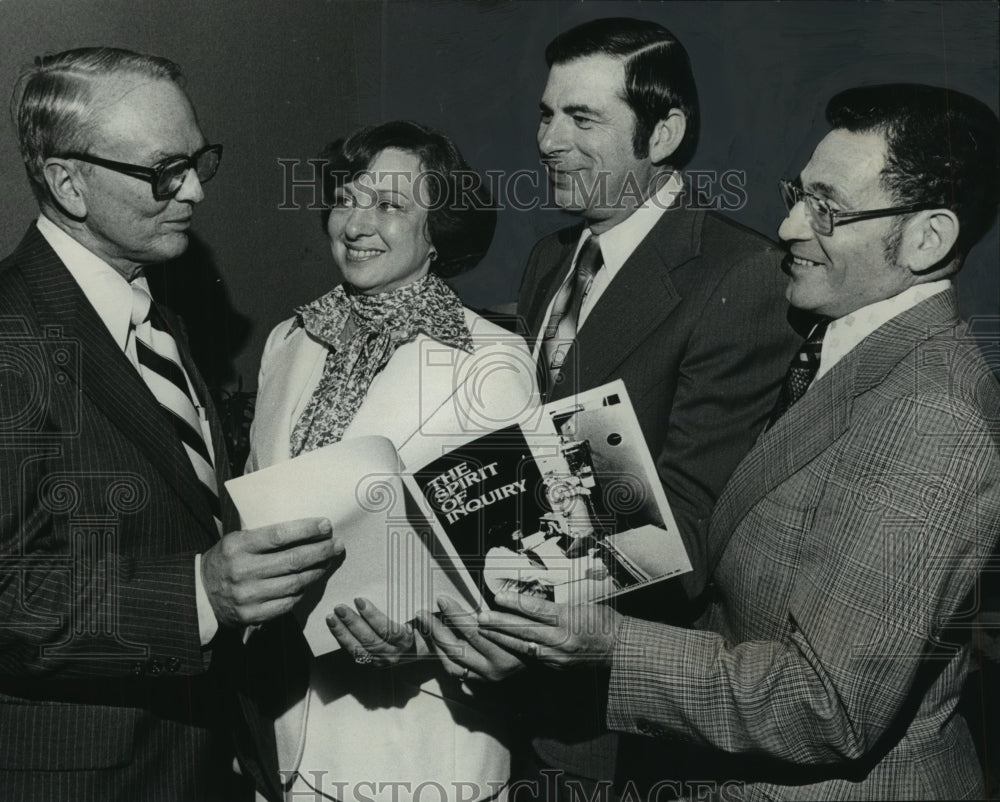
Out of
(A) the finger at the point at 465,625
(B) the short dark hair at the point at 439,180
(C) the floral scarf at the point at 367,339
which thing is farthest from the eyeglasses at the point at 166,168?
(A) the finger at the point at 465,625

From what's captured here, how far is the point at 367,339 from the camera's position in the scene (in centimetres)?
217

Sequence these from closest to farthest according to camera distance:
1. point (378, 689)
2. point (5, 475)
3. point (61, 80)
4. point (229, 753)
→ 1. point (5, 475)
2. point (61, 80)
3. point (378, 689)
4. point (229, 753)

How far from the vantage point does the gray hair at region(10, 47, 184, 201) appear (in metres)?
1.96

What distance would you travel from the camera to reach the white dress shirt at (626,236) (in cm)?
224

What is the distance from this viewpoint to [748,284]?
6.99 ft

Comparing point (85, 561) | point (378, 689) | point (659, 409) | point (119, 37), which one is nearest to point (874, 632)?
point (659, 409)

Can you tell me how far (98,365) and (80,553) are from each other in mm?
369

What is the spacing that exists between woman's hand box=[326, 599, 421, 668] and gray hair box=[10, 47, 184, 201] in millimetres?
1066

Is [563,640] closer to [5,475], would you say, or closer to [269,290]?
[5,475]

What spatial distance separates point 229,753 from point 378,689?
0.44m

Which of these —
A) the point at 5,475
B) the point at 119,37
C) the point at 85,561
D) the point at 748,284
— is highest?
the point at 119,37

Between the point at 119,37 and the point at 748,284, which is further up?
the point at 119,37

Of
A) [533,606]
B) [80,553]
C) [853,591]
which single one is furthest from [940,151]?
[80,553]

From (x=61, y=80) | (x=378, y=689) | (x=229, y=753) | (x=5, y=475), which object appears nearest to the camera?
(x=5, y=475)
